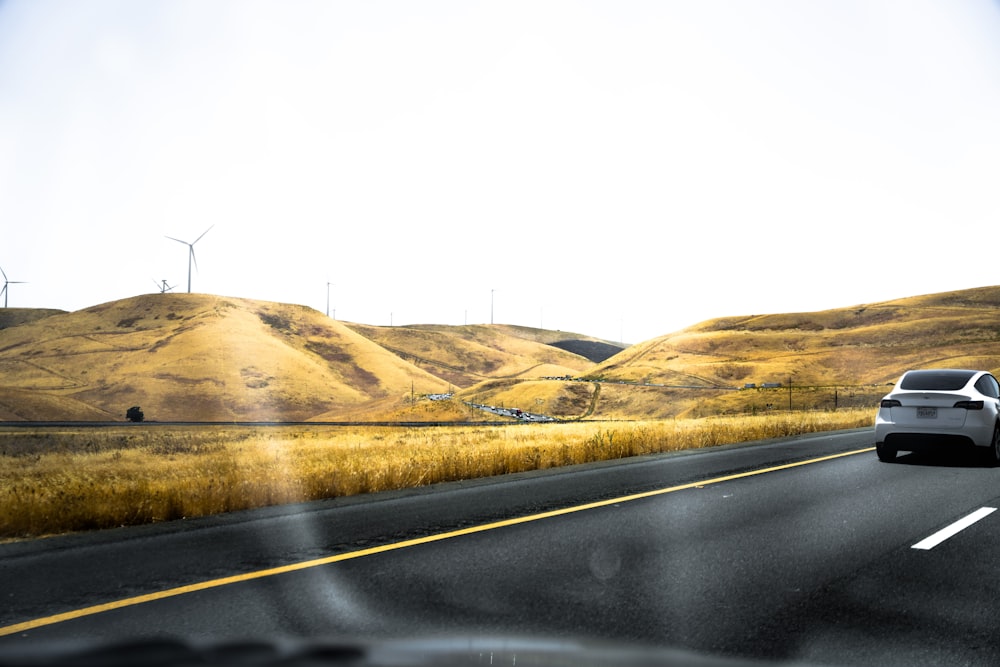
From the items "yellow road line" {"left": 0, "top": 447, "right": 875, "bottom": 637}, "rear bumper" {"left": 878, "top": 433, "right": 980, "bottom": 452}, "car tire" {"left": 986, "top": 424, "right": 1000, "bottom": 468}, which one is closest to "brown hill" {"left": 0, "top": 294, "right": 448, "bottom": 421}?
"yellow road line" {"left": 0, "top": 447, "right": 875, "bottom": 637}

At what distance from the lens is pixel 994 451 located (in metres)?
13.6

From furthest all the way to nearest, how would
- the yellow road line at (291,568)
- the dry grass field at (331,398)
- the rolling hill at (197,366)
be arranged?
1. the rolling hill at (197,366)
2. the dry grass field at (331,398)
3. the yellow road line at (291,568)

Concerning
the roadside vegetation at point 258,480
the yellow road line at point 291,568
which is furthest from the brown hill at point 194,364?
the yellow road line at point 291,568

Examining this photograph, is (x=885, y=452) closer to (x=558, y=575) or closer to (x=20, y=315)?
(x=558, y=575)

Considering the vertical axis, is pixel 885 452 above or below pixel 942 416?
below

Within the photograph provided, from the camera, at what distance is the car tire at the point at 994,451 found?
13538mm

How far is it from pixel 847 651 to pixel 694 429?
16.5m

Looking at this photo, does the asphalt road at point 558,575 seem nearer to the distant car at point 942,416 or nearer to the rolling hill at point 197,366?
the distant car at point 942,416

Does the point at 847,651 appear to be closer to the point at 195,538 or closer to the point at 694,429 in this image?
the point at 195,538

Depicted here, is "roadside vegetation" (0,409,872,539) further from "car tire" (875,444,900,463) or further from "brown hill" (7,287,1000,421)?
"brown hill" (7,287,1000,421)

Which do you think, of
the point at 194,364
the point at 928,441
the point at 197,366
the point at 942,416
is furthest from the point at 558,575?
the point at 194,364

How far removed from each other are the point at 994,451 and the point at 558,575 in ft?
36.7

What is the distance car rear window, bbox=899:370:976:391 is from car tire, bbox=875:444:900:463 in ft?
3.84

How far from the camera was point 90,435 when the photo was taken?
130 ft
